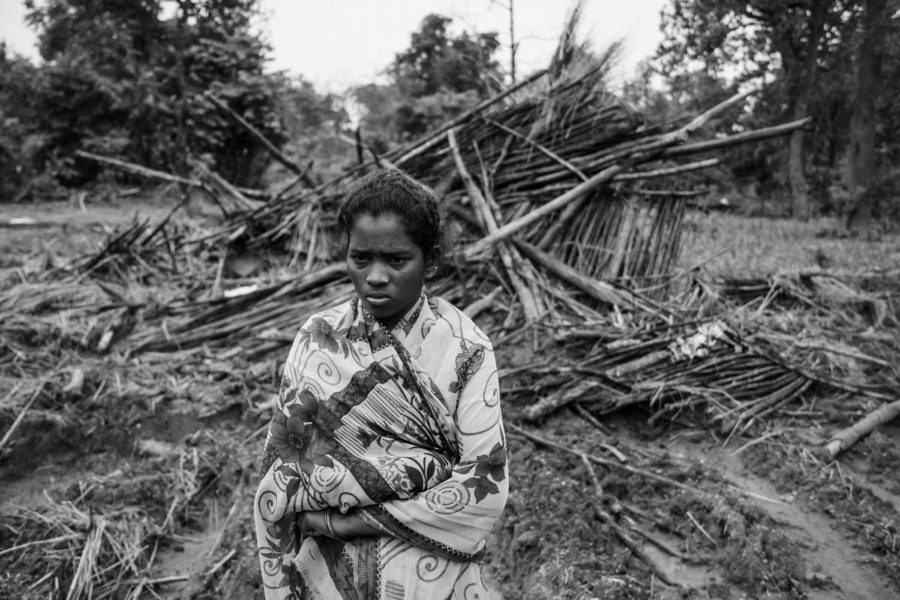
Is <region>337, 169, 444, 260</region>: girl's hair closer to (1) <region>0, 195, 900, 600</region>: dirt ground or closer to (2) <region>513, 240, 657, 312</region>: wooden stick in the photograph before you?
(1) <region>0, 195, 900, 600</region>: dirt ground

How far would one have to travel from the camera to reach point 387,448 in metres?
1.28

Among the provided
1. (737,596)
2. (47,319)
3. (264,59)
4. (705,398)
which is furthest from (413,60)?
(737,596)

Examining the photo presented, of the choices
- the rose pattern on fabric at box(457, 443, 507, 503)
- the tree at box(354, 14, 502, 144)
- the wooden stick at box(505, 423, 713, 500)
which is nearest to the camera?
the rose pattern on fabric at box(457, 443, 507, 503)

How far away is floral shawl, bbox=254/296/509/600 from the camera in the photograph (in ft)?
3.94

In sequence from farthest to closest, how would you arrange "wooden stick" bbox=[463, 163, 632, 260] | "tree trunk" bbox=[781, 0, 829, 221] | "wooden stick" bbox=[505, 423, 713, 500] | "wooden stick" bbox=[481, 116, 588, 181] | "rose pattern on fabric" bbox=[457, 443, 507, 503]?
"tree trunk" bbox=[781, 0, 829, 221] < "wooden stick" bbox=[481, 116, 588, 181] < "wooden stick" bbox=[463, 163, 632, 260] < "wooden stick" bbox=[505, 423, 713, 500] < "rose pattern on fabric" bbox=[457, 443, 507, 503]

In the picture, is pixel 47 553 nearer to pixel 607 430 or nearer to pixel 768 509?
pixel 607 430

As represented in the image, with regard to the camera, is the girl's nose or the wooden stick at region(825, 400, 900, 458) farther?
the wooden stick at region(825, 400, 900, 458)

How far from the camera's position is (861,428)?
3.22 m

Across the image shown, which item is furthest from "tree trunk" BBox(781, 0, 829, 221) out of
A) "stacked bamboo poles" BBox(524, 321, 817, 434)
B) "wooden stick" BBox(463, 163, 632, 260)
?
"stacked bamboo poles" BBox(524, 321, 817, 434)

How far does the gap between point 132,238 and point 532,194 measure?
3786mm

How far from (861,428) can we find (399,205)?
10.7 feet

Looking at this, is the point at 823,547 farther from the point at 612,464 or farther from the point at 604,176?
the point at 604,176

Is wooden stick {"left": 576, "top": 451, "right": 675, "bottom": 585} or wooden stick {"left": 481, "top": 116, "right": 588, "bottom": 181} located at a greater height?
wooden stick {"left": 481, "top": 116, "right": 588, "bottom": 181}

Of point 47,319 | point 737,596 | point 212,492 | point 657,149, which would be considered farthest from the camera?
point 657,149
